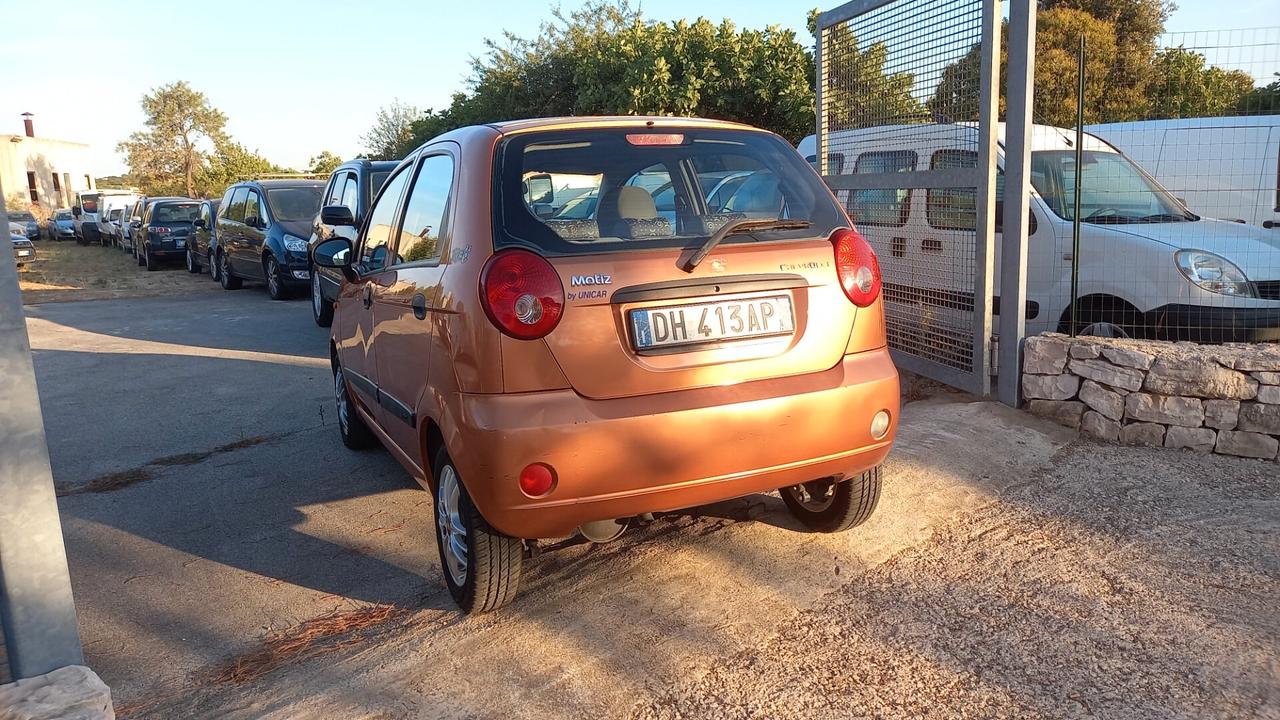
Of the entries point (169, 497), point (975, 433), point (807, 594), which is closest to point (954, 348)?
point (975, 433)

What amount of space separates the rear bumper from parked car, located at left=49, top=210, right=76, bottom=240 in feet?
157

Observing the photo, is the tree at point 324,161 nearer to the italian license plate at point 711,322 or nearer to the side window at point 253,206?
the side window at point 253,206

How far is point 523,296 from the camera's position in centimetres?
312

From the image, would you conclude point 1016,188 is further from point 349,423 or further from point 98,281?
point 98,281

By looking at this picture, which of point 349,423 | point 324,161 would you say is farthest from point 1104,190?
point 324,161

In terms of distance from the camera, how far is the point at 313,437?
6590 mm

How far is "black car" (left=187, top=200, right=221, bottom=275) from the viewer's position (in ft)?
62.0

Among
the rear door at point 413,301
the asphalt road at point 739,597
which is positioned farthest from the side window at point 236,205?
the rear door at point 413,301

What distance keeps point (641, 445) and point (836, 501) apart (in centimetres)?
132

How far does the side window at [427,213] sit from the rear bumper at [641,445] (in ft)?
2.75

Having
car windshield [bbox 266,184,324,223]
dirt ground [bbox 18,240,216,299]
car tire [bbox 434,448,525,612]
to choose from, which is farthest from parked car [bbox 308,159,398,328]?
→ car tire [bbox 434,448,525,612]

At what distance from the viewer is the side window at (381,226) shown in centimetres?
462

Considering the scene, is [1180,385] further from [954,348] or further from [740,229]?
[740,229]

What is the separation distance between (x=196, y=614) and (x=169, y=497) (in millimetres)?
1787
